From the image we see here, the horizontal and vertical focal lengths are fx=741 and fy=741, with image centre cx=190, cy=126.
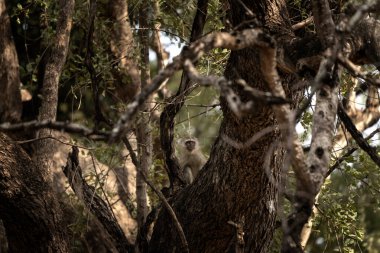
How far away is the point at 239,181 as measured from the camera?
4230mm

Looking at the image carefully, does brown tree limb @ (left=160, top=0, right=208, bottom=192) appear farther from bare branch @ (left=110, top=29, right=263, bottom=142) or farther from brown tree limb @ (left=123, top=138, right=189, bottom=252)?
bare branch @ (left=110, top=29, right=263, bottom=142)

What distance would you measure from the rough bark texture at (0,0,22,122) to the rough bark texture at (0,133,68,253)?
2978 mm

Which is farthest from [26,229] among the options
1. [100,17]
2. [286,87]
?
[100,17]

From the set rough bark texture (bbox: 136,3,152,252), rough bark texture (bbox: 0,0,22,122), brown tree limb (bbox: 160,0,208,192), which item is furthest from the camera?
rough bark texture (bbox: 0,0,22,122)

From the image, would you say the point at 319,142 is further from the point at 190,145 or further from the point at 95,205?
the point at 190,145

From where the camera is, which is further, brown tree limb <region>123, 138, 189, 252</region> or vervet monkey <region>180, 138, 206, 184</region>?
vervet monkey <region>180, 138, 206, 184</region>

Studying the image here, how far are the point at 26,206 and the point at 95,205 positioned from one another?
0.74 metres

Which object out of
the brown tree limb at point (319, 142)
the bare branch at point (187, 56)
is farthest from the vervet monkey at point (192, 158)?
the bare branch at point (187, 56)

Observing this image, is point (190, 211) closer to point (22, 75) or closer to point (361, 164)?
point (361, 164)

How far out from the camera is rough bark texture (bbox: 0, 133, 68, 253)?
166 inches

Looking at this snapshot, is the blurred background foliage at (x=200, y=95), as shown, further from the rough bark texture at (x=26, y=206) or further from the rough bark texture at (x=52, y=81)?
the rough bark texture at (x=26, y=206)

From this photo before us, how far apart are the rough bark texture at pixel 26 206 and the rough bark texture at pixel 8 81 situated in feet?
9.77

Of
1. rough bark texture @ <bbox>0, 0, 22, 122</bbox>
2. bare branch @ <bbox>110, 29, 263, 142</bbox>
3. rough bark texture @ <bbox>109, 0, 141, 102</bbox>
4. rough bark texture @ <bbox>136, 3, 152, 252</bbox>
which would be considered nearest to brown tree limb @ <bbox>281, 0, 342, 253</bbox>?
bare branch @ <bbox>110, 29, 263, 142</bbox>

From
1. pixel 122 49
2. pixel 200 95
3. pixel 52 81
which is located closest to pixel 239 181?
pixel 52 81
